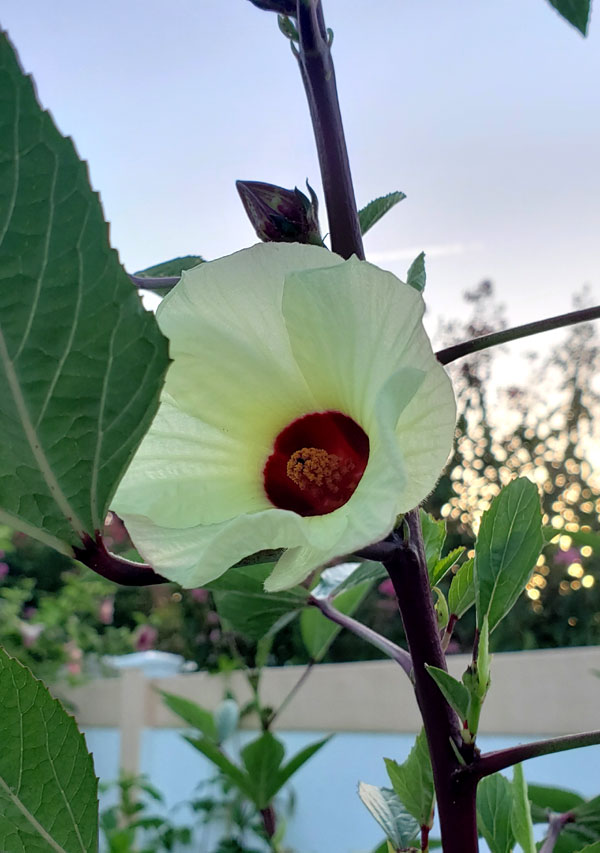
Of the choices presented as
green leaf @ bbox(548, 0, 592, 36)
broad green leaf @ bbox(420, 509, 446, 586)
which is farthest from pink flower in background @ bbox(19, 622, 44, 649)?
green leaf @ bbox(548, 0, 592, 36)

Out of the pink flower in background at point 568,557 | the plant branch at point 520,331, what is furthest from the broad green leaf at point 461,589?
the pink flower in background at point 568,557

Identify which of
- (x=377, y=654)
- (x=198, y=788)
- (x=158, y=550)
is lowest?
(x=198, y=788)

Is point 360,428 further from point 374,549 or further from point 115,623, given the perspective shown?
point 115,623

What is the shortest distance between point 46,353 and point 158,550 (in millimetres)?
66

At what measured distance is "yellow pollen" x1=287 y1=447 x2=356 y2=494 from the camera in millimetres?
273

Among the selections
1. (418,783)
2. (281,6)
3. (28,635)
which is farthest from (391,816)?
(28,635)

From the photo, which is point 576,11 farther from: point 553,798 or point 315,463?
point 553,798

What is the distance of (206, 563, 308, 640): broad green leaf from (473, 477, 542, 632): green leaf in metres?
0.13

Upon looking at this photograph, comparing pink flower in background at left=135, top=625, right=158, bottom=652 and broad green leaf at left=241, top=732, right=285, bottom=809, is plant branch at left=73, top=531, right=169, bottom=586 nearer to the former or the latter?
broad green leaf at left=241, top=732, right=285, bottom=809

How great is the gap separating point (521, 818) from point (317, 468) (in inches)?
7.1

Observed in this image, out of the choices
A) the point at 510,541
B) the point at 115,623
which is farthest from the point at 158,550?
the point at 115,623

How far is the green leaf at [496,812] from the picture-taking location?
14.0 inches

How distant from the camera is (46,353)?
18 cm

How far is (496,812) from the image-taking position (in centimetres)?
37
